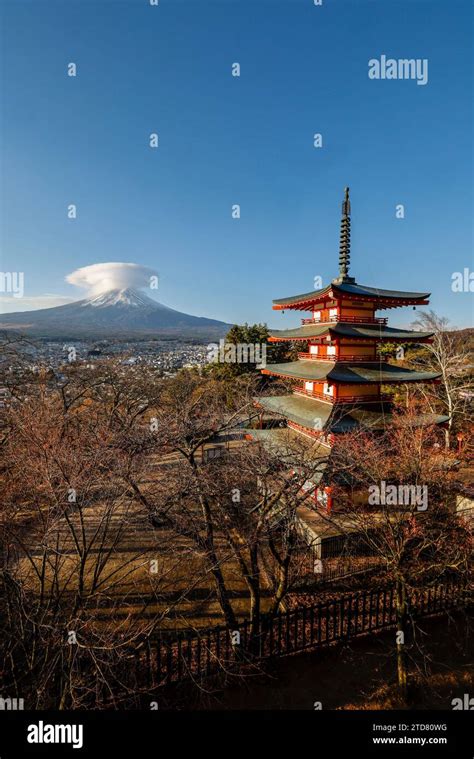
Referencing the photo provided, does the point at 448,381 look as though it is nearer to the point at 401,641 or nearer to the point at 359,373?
the point at 359,373

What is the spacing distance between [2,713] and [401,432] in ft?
37.3

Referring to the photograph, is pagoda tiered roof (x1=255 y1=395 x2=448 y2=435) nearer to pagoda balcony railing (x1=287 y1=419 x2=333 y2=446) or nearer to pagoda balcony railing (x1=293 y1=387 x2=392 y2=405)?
pagoda balcony railing (x1=287 y1=419 x2=333 y2=446)

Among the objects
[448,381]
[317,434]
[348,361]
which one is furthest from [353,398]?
[448,381]

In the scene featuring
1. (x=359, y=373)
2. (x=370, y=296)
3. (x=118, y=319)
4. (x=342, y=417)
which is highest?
(x=118, y=319)

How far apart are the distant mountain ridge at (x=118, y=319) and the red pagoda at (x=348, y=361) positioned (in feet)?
196

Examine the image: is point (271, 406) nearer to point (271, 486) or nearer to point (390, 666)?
point (271, 486)

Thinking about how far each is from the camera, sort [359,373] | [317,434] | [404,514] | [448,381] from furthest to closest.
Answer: [448,381], [359,373], [317,434], [404,514]

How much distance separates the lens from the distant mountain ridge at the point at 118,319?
73.6 meters

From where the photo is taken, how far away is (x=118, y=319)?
8950cm

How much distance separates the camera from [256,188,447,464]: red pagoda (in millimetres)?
12078

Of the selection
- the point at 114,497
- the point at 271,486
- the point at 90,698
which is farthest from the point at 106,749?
the point at 271,486

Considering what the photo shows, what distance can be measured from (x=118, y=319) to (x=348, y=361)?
8691 cm

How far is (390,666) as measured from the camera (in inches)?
267

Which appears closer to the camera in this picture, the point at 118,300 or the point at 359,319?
the point at 359,319
